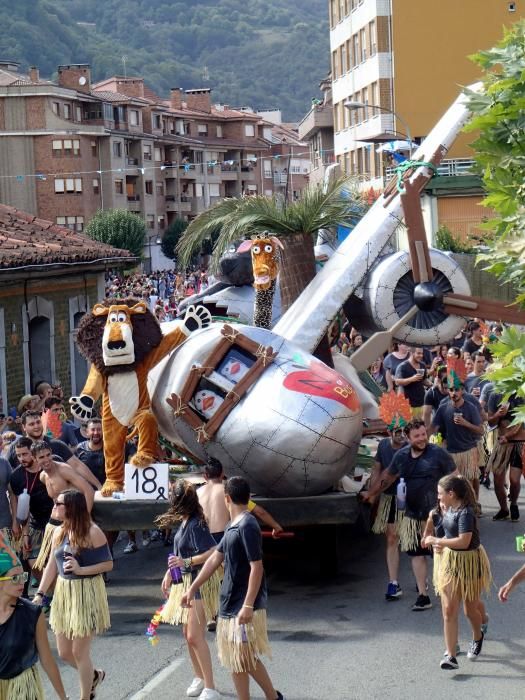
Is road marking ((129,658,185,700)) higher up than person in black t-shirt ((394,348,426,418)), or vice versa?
person in black t-shirt ((394,348,426,418))

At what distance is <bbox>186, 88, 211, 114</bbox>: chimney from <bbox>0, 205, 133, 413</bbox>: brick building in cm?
8019

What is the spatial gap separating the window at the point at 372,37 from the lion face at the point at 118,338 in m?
45.6

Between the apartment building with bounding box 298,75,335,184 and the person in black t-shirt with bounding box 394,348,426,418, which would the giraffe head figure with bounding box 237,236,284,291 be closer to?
the person in black t-shirt with bounding box 394,348,426,418

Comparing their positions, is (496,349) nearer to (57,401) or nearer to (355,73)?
(57,401)

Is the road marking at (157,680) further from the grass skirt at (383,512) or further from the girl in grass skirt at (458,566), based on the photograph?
the grass skirt at (383,512)

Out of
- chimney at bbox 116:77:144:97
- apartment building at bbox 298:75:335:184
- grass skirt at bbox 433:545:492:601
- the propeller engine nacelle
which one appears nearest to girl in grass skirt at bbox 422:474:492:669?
grass skirt at bbox 433:545:492:601

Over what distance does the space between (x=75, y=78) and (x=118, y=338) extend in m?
76.9

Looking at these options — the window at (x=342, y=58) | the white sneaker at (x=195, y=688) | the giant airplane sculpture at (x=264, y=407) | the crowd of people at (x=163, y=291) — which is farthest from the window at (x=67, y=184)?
the white sneaker at (x=195, y=688)

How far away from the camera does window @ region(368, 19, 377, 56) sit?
56344 mm

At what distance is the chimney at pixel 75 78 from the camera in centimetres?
8625

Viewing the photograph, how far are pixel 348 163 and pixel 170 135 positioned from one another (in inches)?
1362

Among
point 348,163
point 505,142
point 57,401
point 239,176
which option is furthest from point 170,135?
point 505,142

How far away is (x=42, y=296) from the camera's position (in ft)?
79.5

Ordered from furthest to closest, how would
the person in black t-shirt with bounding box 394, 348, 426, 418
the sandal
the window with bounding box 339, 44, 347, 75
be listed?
the window with bounding box 339, 44, 347, 75 → the person in black t-shirt with bounding box 394, 348, 426, 418 → the sandal
